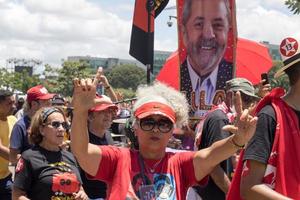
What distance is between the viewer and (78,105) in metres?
2.75

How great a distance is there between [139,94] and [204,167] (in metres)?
0.57

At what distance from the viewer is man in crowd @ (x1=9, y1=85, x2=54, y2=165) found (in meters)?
5.27

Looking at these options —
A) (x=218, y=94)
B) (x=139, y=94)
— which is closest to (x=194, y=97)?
(x=218, y=94)

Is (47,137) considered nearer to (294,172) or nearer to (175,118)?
(175,118)

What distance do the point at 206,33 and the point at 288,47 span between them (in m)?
2.31

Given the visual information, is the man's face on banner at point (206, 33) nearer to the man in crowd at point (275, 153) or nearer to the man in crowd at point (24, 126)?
the man in crowd at point (24, 126)

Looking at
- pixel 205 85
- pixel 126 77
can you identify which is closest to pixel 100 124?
pixel 205 85

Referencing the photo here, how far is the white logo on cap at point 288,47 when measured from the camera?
280cm

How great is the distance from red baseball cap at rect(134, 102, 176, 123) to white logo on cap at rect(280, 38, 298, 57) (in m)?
0.67

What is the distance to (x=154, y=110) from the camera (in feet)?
9.62

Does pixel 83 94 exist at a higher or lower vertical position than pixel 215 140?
higher

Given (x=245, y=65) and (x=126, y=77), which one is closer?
(x=245, y=65)

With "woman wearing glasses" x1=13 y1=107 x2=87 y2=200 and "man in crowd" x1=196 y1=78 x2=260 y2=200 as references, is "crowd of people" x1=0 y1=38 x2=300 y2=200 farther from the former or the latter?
"woman wearing glasses" x1=13 y1=107 x2=87 y2=200

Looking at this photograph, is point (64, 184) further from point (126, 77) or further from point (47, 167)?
point (126, 77)
